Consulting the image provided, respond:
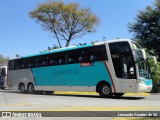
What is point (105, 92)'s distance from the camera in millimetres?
19688

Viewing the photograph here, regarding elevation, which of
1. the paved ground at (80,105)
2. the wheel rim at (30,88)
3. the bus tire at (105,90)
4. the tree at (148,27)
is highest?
the tree at (148,27)

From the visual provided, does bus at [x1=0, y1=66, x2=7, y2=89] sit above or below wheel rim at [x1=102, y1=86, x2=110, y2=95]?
above

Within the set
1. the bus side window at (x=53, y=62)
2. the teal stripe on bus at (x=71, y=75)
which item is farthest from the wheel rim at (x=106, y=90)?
the bus side window at (x=53, y=62)

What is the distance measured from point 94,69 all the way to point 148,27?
76.7 feet

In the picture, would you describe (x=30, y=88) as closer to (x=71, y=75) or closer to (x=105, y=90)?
(x=71, y=75)

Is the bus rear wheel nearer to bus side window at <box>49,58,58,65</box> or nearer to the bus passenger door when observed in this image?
bus side window at <box>49,58,58,65</box>

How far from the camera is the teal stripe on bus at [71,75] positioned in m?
20.1

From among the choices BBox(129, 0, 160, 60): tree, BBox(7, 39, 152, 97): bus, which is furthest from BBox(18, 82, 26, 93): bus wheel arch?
BBox(129, 0, 160, 60): tree

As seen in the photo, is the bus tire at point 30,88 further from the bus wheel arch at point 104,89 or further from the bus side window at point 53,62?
the bus wheel arch at point 104,89

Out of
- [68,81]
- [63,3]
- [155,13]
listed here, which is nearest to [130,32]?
[155,13]

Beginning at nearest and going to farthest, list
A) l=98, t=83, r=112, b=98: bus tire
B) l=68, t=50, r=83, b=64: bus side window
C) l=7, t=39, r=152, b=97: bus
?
1. l=7, t=39, r=152, b=97: bus
2. l=98, t=83, r=112, b=98: bus tire
3. l=68, t=50, r=83, b=64: bus side window

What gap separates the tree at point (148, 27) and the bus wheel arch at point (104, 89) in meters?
A: 21.7

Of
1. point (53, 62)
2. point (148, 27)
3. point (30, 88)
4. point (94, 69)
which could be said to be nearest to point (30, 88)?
point (30, 88)

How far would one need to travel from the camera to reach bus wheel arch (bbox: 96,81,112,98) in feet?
64.0
